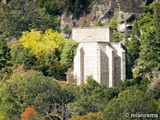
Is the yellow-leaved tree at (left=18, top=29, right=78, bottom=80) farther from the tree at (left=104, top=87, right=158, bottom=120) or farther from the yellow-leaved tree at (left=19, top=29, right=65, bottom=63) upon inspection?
the tree at (left=104, top=87, right=158, bottom=120)

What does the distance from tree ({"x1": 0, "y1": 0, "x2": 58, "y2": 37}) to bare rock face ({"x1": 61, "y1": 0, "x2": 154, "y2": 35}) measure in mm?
2316

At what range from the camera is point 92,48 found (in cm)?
10306

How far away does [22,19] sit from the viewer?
11494 cm

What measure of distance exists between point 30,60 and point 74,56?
283 centimetres

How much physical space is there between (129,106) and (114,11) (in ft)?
78.6

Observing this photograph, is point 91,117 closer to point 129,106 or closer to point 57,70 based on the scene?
point 129,106

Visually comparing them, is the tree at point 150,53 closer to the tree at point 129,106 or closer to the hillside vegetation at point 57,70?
the hillside vegetation at point 57,70

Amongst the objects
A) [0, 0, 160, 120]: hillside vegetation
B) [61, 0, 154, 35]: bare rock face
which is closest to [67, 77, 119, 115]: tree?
[0, 0, 160, 120]: hillside vegetation

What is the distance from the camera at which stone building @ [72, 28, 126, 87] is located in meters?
103

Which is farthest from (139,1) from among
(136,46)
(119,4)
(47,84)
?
(47,84)

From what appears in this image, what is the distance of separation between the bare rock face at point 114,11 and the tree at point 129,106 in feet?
68.0

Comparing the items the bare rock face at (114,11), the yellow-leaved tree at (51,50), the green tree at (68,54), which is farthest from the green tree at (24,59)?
the bare rock face at (114,11)

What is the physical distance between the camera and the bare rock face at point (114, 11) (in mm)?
115438

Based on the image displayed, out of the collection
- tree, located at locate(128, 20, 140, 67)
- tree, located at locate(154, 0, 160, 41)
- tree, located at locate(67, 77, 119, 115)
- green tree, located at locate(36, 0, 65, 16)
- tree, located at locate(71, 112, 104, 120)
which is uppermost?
green tree, located at locate(36, 0, 65, 16)
